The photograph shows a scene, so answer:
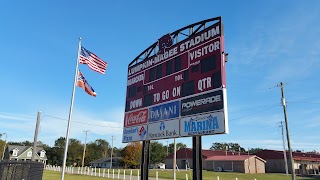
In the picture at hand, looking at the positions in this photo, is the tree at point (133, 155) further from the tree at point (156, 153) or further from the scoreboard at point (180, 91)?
the scoreboard at point (180, 91)

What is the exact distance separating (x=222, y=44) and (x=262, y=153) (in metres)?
66.4

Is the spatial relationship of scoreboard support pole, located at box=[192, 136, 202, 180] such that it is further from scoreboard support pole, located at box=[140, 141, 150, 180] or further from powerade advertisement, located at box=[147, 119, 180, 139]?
scoreboard support pole, located at box=[140, 141, 150, 180]

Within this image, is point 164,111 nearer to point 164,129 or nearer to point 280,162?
point 164,129

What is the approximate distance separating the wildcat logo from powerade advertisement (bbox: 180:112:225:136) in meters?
4.05

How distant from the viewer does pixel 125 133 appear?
54.3ft

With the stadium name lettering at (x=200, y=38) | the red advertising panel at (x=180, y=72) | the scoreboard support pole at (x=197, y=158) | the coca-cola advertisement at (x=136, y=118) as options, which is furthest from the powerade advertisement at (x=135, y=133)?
the stadium name lettering at (x=200, y=38)

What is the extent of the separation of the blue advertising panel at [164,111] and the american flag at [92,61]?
5862 millimetres

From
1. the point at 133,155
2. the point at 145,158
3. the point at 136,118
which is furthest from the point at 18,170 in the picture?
the point at 133,155

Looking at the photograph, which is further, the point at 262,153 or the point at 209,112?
the point at 262,153

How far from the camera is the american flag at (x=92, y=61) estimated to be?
18.7 metres

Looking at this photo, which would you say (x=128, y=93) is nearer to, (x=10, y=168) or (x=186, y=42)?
(x=186, y=42)

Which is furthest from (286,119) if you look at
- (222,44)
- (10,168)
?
(10,168)

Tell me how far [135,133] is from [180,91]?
3.96 meters

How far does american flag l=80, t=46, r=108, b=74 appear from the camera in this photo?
736 inches
